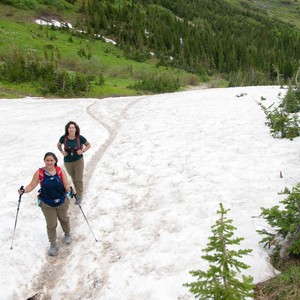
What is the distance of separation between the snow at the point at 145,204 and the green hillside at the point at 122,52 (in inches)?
774

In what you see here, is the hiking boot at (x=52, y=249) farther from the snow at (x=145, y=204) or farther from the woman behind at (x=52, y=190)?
the snow at (x=145, y=204)

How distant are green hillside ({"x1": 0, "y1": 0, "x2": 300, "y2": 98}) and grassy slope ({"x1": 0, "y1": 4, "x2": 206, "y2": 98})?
0.34 feet

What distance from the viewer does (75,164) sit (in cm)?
1034

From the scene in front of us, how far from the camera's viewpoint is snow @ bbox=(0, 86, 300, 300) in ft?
22.7

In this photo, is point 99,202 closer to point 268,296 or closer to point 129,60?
point 268,296

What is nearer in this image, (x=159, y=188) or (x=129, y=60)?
(x=159, y=188)

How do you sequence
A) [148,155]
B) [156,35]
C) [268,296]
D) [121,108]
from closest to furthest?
[268,296] → [148,155] → [121,108] → [156,35]

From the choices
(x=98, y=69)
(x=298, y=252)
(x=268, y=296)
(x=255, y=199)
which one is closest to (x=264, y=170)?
(x=255, y=199)

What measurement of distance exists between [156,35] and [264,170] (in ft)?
227

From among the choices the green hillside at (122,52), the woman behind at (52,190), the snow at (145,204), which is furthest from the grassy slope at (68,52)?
the woman behind at (52,190)

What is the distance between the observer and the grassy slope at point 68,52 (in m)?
36.6

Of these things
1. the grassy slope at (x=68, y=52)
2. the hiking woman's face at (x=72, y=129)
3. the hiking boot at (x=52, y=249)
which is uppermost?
the grassy slope at (x=68, y=52)

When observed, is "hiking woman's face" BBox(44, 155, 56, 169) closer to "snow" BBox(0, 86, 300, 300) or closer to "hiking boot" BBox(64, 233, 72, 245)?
"hiking boot" BBox(64, 233, 72, 245)

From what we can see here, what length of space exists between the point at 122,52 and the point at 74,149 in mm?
55470
